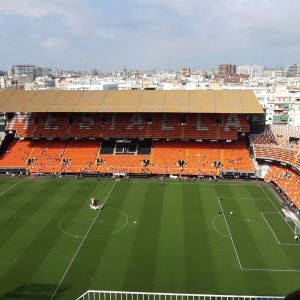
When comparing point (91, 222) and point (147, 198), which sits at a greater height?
point (147, 198)

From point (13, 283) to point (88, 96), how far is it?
40351mm

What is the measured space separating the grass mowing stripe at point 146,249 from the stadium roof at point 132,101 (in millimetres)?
17654

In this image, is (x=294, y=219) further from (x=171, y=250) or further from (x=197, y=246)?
(x=171, y=250)

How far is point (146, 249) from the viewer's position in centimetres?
3194

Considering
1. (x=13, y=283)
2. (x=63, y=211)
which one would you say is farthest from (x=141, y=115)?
(x=13, y=283)

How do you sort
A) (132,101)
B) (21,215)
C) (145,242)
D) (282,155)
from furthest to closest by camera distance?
(132,101) < (282,155) < (21,215) < (145,242)

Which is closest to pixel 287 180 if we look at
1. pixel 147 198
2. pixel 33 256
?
pixel 147 198

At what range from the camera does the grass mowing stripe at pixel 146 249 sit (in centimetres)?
2702

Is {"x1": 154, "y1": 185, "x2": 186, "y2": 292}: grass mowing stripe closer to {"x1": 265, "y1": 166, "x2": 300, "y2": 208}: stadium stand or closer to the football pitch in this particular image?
the football pitch

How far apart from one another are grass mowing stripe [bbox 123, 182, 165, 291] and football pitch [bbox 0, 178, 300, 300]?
0.26ft

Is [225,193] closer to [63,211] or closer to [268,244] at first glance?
[268,244]

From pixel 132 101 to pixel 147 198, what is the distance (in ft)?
66.5

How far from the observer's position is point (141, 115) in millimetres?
62969

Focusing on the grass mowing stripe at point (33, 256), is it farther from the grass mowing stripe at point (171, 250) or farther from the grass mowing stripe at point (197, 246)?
the grass mowing stripe at point (197, 246)
